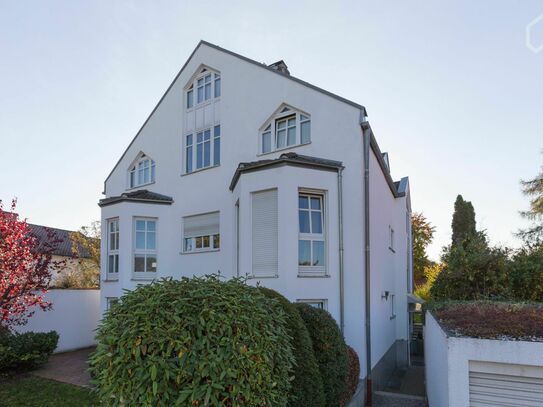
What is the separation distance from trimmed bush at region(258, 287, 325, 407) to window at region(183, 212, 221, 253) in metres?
→ 6.69

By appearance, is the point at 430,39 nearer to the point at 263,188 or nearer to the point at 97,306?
the point at 263,188

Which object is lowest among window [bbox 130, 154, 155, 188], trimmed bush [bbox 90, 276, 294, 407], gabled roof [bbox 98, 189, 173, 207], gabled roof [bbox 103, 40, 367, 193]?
trimmed bush [bbox 90, 276, 294, 407]

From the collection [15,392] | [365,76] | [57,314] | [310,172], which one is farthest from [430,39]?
[57,314]

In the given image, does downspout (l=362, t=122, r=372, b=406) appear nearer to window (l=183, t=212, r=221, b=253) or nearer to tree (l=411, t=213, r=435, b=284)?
window (l=183, t=212, r=221, b=253)

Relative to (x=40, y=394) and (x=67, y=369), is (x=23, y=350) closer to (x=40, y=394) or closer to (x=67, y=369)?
(x=67, y=369)

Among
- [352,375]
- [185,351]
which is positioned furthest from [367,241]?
[185,351]

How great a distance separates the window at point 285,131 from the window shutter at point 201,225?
9.29 ft

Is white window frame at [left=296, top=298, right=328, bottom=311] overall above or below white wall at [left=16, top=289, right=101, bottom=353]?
above

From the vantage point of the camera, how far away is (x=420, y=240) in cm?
3662

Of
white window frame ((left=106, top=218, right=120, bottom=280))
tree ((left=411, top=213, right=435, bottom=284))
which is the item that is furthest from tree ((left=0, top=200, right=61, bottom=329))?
tree ((left=411, top=213, right=435, bottom=284))

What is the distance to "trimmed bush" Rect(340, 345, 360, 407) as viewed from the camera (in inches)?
312

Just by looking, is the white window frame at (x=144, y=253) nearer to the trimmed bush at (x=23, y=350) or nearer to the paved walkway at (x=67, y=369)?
the paved walkway at (x=67, y=369)

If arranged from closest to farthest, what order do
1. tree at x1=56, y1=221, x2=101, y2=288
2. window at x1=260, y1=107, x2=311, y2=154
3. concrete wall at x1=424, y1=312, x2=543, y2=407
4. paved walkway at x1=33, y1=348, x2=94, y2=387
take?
concrete wall at x1=424, y1=312, x2=543, y2=407
paved walkway at x1=33, y1=348, x2=94, y2=387
window at x1=260, y1=107, x2=311, y2=154
tree at x1=56, y1=221, x2=101, y2=288

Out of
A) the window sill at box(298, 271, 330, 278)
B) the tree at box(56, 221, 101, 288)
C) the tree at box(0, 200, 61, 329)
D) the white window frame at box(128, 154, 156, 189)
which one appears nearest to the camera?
the window sill at box(298, 271, 330, 278)
